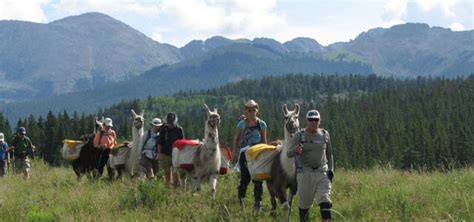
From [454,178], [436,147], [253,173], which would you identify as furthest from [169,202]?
[436,147]

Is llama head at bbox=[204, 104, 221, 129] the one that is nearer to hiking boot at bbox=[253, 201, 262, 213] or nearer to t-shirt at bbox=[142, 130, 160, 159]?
hiking boot at bbox=[253, 201, 262, 213]

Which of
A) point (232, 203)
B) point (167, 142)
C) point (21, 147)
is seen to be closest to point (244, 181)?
point (232, 203)

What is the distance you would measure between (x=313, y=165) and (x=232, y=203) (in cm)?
318

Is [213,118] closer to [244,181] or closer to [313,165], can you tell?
[244,181]

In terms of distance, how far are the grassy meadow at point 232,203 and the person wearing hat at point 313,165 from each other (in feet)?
1.18

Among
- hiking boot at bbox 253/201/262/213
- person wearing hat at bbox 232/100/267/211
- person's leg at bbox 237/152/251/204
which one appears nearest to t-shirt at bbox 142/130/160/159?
person wearing hat at bbox 232/100/267/211

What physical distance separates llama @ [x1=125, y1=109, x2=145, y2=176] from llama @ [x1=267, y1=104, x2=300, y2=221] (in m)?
5.38

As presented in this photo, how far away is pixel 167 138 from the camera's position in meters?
13.3

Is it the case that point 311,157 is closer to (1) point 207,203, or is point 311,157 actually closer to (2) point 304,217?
(2) point 304,217

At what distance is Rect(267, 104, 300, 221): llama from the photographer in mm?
9062

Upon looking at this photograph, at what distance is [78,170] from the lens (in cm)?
1644

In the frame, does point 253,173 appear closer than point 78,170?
Yes

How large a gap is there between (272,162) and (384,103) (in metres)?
155

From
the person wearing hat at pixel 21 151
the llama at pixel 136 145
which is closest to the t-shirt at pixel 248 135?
the llama at pixel 136 145
